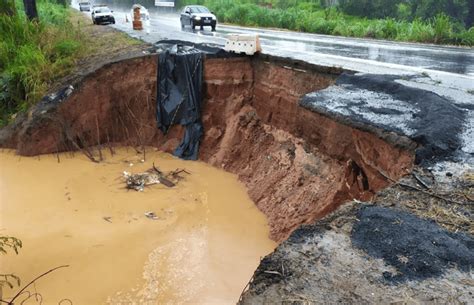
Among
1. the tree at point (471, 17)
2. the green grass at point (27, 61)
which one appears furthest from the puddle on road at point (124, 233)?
the tree at point (471, 17)

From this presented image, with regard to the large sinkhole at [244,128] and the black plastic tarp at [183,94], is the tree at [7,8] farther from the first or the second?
the black plastic tarp at [183,94]

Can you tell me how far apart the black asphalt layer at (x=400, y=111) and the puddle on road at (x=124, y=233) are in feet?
8.90

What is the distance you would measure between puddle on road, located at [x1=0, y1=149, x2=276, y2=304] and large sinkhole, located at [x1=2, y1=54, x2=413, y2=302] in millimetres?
519

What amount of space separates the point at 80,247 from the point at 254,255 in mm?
2864

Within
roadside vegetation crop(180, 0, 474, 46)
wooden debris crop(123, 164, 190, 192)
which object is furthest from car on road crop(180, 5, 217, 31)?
wooden debris crop(123, 164, 190, 192)

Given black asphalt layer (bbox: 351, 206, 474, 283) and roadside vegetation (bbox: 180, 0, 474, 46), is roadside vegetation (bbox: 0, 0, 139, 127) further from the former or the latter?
roadside vegetation (bbox: 180, 0, 474, 46)

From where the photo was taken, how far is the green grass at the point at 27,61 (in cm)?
1105

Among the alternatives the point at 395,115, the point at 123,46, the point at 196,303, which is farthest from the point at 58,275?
the point at 123,46

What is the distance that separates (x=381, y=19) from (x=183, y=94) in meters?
19.4

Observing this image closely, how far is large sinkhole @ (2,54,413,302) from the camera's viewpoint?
7409mm

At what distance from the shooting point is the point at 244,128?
34.8 feet

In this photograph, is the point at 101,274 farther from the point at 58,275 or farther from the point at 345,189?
the point at 345,189

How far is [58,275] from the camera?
20.1ft

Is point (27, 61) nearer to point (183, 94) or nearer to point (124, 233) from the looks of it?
point (183, 94)
